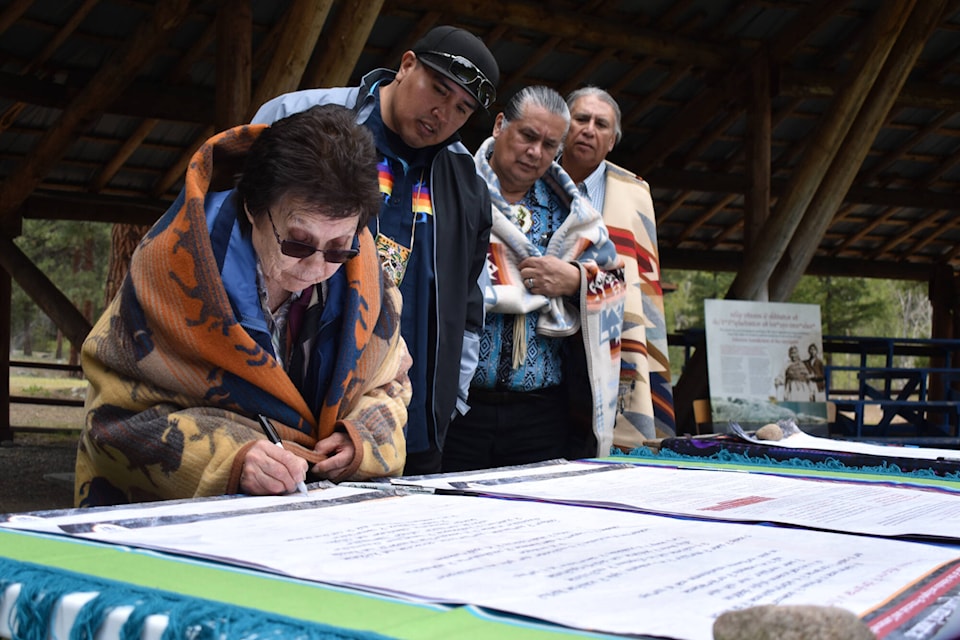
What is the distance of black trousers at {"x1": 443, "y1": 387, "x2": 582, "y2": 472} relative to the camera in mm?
2381

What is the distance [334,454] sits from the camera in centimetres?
149

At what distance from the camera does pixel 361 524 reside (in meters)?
1.07

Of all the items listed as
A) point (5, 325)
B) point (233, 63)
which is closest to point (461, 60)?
point (233, 63)

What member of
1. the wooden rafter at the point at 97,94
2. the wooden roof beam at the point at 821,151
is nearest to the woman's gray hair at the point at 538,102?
the wooden rafter at the point at 97,94

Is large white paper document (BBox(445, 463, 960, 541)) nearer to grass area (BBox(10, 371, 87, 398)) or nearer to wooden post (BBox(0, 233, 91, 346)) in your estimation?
wooden post (BBox(0, 233, 91, 346))

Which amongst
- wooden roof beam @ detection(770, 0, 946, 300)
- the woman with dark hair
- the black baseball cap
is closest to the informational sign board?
wooden roof beam @ detection(770, 0, 946, 300)

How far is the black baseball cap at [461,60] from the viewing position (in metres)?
2.06

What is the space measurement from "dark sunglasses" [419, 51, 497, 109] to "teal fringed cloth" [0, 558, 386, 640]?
148cm

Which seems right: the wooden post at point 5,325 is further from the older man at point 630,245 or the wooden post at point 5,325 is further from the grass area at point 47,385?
the grass area at point 47,385

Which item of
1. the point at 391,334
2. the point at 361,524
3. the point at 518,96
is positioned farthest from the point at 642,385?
the point at 361,524

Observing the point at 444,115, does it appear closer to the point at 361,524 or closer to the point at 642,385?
the point at 642,385

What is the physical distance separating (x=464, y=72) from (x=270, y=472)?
106 centimetres

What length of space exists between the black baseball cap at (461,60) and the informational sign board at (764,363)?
4.10m

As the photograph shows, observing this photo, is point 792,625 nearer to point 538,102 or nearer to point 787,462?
point 787,462
